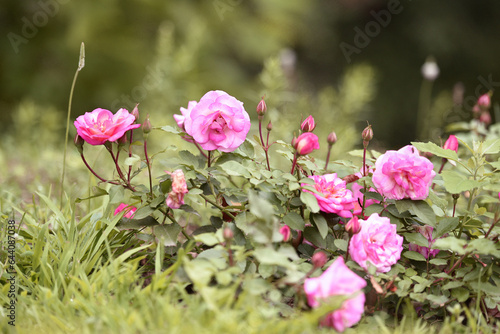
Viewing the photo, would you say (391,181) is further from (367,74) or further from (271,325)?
(367,74)

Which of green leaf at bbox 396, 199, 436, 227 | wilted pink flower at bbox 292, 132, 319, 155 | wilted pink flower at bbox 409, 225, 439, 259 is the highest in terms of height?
wilted pink flower at bbox 292, 132, 319, 155

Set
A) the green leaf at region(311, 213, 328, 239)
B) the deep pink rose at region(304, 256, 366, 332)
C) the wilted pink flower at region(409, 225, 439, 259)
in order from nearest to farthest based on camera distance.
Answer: the deep pink rose at region(304, 256, 366, 332)
the green leaf at region(311, 213, 328, 239)
the wilted pink flower at region(409, 225, 439, 259)

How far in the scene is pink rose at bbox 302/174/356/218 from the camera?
1.52 m

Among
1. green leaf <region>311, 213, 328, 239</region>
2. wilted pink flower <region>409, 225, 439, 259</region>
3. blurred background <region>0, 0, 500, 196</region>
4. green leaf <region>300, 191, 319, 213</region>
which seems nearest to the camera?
green leaf <region>300, 191, 319, 213</region>

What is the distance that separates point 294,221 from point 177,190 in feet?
1.14

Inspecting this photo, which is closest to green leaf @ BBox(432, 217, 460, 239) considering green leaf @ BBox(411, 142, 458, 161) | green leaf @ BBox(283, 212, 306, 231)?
green leaf @ BBox(411, 142, 458, 161)

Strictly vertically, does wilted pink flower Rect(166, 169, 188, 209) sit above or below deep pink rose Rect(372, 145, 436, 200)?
above

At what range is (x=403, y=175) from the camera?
5.04 ft

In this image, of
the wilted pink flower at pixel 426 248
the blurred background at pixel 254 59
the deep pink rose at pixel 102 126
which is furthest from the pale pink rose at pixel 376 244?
the blurred background at pixel 254 59

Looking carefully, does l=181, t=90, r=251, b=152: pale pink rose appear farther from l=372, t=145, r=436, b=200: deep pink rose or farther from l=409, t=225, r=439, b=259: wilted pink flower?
l=409, t=225, r=439, b=259: wilted pink flower

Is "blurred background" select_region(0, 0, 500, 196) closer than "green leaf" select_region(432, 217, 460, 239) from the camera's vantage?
No

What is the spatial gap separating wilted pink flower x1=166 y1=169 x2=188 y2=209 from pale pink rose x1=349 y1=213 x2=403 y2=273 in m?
0.49

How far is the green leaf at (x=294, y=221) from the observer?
1.53m

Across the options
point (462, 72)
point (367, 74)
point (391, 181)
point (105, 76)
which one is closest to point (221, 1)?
point (105, 76)
